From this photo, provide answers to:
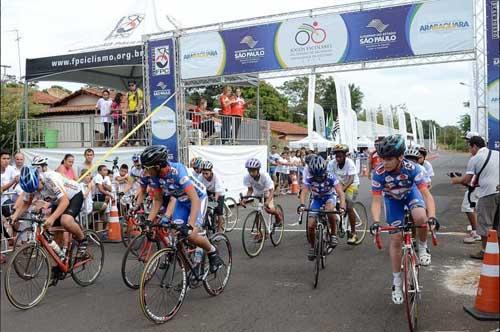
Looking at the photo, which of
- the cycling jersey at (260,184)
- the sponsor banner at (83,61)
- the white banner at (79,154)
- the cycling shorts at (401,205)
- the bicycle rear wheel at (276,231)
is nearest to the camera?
the cycling shorts at (401,205)

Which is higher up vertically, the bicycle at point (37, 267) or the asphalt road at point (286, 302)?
the bicycle at point (37, 267)

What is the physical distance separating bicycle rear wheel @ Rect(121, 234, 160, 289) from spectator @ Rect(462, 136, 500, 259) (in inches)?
197

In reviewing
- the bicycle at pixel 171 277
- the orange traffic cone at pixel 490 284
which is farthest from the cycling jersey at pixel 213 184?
the orange traffic cone at pixel 490 284

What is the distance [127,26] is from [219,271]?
12.0 meters

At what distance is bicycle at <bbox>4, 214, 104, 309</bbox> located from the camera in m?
5.98

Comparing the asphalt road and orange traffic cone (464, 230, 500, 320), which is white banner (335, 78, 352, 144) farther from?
orange traffic cone (464, 230, 500, 320)

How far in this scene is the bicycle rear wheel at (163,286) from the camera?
5.26 m

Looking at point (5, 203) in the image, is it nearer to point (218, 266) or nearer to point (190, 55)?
point (218, 266)

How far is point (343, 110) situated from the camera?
86.6ft

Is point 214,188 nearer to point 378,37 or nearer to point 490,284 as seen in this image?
point 378,37

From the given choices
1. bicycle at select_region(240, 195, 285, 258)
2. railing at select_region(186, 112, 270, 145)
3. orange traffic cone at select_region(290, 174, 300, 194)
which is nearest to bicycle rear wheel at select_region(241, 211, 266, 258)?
bicycle at select_region(240, 195, 285, 258)

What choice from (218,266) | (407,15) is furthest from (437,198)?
(218,266)

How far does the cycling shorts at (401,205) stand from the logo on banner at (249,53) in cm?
929

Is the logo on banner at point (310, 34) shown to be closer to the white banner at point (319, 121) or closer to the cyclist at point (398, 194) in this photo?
the cyclist at point (398, 194)
